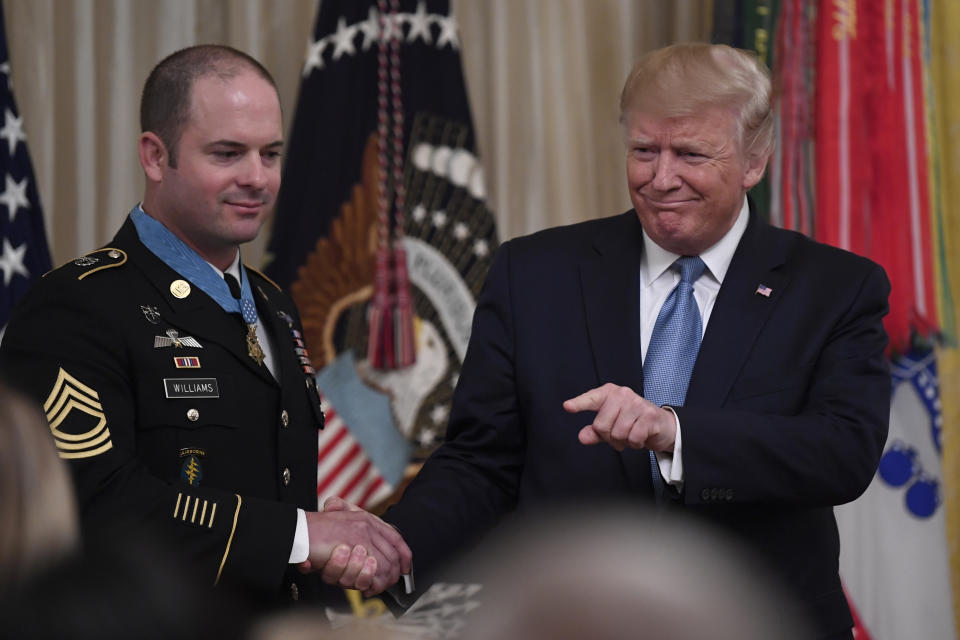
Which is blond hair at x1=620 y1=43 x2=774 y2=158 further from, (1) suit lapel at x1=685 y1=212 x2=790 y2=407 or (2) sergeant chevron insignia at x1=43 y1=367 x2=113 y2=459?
(2) sergeant chevron insignia at x1=43 y1=367 x2=113 y2=459

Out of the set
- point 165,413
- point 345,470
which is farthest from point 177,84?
point 345,470

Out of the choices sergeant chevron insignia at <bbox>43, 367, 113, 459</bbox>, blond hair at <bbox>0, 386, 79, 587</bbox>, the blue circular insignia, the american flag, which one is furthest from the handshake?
the blue circular insignia

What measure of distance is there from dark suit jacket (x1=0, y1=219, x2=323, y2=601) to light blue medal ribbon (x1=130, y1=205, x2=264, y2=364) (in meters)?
0.01

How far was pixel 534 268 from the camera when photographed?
90.6 inches

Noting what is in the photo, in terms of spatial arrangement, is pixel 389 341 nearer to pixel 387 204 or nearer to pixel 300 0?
pixel 387 204

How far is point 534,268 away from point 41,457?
150 cm

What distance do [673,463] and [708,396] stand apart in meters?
0.15

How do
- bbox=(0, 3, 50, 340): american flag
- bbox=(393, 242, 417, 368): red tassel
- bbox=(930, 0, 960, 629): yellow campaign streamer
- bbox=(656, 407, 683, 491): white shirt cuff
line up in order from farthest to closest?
bbox=(393, 242, 417, 368): red tassel, bbox=(930, 0, 960, 629): yellow campaign streamer, bbox=(0, 3, 50, 340): american flag, bbox=(656, 407, 683, 491): white shirt cuff

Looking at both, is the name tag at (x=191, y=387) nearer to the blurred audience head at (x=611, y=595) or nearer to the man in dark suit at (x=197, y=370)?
the man in dark suit at (x=197, y=370)

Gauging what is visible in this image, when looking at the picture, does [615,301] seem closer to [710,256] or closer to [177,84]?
[710,256]

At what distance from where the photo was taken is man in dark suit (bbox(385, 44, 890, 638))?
2010 mm

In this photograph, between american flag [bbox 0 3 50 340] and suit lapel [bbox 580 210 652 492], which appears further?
american flag [bbox 0 3 50 340]

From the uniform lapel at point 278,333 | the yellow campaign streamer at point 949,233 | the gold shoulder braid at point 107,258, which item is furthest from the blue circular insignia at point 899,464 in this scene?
the gold shoulder braid at point 107,258

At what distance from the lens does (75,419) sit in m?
1.96
